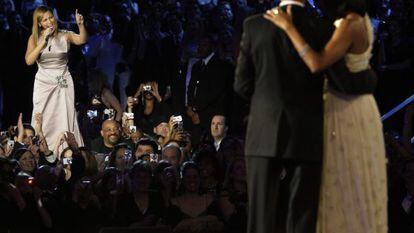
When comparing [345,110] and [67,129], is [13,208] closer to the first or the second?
[67,129]

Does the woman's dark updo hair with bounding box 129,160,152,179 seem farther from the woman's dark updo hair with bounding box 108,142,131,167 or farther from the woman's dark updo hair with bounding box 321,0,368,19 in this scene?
the woman's dark updo hair with bounding box 321,0,368,19

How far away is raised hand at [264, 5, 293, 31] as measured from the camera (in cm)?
435

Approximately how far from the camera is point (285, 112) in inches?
172

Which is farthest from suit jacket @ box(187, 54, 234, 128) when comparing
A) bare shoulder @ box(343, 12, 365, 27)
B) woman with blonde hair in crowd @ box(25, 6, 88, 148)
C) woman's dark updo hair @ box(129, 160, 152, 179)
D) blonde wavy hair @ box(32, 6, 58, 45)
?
bare shoulder @ box(343, 12, 365, 27)

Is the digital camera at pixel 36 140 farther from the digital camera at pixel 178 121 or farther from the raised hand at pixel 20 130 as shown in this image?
the digital camera at pixel 178 121

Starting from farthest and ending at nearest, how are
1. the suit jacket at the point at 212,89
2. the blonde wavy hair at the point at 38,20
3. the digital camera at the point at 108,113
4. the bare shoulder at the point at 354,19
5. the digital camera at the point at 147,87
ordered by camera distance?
the digital camera at the point at 147,87 < the digital camera at the point at 108,113 < the suit jacket at the point at 212,89 < the blonde wavy hair at the point at 38,20 < the bare shoulder at the point at 354,19

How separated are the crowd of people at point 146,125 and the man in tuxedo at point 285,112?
2829 mm

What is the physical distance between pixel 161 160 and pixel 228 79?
1.53 m

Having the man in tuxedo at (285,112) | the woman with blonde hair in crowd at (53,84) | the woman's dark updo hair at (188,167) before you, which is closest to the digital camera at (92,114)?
the woman with blonde hair in crowd at (53,84)

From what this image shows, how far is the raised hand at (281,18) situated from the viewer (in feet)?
14.3

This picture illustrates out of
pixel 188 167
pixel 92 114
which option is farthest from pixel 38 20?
pixel 188 167

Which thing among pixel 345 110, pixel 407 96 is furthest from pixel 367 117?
pixel 407 96

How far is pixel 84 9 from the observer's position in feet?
35.4

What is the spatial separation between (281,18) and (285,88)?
1.07ft
